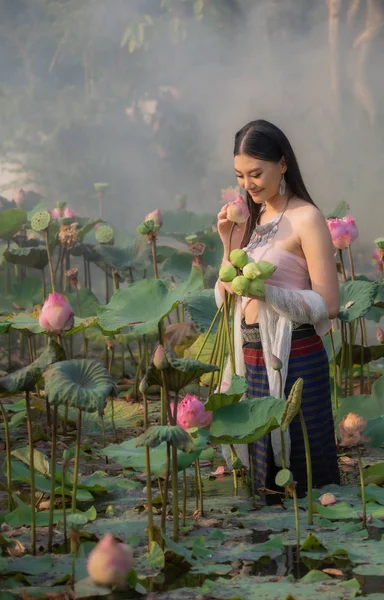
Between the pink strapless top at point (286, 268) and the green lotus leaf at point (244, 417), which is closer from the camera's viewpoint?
the green lotus leaf at point (244, 417)

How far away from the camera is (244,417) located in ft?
5.96

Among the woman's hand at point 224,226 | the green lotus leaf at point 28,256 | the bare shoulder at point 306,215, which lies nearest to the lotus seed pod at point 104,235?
the green lotus leaf at point 28,256

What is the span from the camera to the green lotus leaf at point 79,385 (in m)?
1.45

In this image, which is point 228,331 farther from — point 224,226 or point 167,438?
point 167,438

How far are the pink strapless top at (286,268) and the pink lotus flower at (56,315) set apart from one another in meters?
0.51

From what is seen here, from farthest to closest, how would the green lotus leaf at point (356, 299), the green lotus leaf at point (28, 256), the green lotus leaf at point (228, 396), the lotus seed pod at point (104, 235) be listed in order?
the green lotus leaf at point (28, 256) < the lotus seed pod at point (104, 235) < the green lotus leaf at point (356, 299) < the green lotus leaf at point (228, 396)

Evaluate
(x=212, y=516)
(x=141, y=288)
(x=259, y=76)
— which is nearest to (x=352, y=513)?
(x=212, y=516)

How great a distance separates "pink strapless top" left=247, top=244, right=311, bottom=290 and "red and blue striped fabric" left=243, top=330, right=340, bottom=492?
0.11 meters

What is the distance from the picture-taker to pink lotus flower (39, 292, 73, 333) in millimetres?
1723

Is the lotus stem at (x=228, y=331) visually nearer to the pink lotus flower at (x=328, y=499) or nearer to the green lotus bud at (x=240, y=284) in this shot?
the green lotus bud at (x=240, y=284)

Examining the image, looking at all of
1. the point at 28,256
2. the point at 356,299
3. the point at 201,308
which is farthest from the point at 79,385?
the point at 28,256

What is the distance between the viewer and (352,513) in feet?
6.13

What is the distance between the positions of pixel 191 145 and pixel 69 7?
1331mm

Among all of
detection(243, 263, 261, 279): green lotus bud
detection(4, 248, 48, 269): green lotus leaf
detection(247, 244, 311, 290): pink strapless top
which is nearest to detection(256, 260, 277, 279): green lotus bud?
detection(243, 263, 261, 279): green lotus bud
